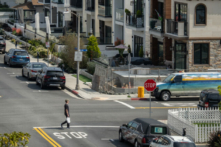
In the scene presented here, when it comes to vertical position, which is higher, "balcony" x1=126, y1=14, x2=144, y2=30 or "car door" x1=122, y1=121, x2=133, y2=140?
"balcony" x1=126, y1=14, x2=144, y2=30

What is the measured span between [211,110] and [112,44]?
114 ft

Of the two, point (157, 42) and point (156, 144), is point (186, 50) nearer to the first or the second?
point (157, 42)

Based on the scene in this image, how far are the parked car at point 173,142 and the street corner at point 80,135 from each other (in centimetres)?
356

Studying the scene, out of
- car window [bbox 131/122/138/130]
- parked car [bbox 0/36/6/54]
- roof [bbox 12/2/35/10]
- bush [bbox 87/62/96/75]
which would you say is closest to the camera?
car window [bbox 131/122/138/130]

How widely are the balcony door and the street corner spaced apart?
18.8 metres

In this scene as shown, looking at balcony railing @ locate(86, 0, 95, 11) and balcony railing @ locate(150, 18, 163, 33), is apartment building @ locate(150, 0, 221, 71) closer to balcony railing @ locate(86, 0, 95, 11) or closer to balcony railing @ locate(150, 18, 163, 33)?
balcony railing @ locate(150, 18, 163, 33)

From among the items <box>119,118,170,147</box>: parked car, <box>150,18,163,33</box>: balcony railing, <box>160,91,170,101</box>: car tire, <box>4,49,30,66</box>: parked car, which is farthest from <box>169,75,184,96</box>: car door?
<box>4,49,30,66</box>: parked car

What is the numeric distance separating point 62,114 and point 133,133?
350 inches

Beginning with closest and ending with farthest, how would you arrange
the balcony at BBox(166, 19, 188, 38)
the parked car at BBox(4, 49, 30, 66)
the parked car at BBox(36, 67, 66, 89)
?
the parked car at BBox(36, 67, 66, 89), the balcony at BBox(166, 19, 188, 38), the parked car at BBox(4, 49, 30, 66)

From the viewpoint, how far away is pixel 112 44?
202 feet

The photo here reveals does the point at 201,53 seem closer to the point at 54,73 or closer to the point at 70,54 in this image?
the point at 54,73

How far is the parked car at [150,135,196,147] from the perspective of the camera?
61.3ft

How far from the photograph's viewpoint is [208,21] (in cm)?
4106

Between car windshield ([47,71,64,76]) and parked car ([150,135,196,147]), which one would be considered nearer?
parked car ([150,135,196,147])
